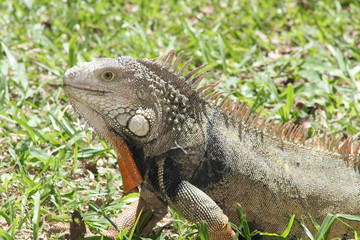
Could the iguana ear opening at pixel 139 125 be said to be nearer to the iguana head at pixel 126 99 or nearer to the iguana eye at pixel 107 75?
the iguana head at pixel 126 99

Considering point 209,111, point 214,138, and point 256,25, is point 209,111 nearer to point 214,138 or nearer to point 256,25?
point 214,138

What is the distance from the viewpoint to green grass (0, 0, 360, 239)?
4.61 meters

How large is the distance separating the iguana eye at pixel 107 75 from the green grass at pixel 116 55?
68 centimetres

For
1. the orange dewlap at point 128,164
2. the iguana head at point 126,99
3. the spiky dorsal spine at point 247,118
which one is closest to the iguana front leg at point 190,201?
the orange dewlap at point 128,164

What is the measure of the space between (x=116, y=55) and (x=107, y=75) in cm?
319

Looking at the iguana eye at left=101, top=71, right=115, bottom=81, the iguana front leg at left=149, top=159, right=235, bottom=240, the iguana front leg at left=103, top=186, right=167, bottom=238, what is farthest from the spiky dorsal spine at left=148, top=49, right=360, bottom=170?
the iguana front leg at left=103, top=186, right=167, bottom=238

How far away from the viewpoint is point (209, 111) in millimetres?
4129

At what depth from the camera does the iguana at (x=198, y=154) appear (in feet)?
12.8

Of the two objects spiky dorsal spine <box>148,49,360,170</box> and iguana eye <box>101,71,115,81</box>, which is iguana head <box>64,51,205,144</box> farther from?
spiky dorsal spine <box>148,49,360,170</box>

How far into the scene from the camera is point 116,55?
7062 millimetres

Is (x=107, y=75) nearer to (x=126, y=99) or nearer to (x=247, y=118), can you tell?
(x=126, y=99)

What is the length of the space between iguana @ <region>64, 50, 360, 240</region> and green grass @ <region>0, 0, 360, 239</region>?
1.83 ft

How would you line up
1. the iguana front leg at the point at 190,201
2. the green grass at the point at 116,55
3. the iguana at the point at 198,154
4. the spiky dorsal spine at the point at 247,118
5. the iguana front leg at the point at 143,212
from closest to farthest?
the iguana front leg at the point at 190,201 < the iguana at the point at 198,154 < the spiky dorsal spine at the point at 247,118 < the iguana front leg at the point at 143,212 < the green grass at the point at 116,55

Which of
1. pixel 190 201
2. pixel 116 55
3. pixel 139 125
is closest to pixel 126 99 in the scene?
pixel 139 125
